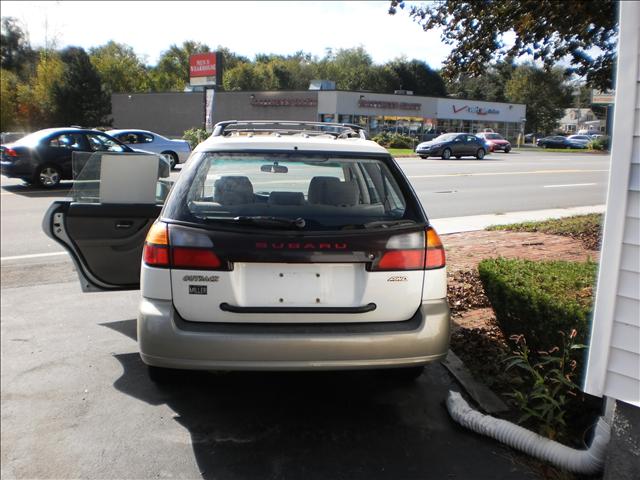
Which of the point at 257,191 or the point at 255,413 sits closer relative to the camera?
the point at 255,413

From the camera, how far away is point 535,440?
3100mm

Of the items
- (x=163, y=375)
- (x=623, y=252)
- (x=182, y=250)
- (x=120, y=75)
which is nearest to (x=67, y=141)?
(x=163, y=375)

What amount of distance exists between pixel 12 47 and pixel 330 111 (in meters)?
52.0

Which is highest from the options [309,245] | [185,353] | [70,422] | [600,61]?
[600,61]

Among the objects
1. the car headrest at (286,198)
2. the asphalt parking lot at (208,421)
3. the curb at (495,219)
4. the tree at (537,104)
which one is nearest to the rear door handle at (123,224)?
the asphalt parking lot at (208,421)

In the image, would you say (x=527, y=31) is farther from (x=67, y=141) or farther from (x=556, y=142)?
(x=556, y=142)

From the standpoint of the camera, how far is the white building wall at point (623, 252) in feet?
8.20

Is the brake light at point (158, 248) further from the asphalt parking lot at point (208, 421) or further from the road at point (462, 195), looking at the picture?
the road at point (462, 195)

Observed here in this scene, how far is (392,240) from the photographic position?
3.19 m

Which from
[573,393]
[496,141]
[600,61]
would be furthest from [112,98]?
[573,393]

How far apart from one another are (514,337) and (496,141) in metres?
38.2

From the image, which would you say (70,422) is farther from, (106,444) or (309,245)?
(309,245)

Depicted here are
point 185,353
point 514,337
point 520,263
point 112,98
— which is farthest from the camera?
point 112,98

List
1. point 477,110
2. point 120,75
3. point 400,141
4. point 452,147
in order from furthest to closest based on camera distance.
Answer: point 120,75, point 477,110, point 400,141, point 452,147
